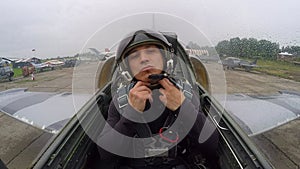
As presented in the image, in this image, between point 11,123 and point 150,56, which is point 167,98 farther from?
point 11,123

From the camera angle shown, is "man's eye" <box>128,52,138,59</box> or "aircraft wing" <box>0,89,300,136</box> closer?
"man's eye" <box>128,52,138,59</box>

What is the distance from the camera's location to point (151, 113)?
127 cm

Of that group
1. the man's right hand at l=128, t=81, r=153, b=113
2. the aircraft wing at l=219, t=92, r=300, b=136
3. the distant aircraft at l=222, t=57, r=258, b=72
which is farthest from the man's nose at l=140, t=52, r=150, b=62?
the distant aircraft at l=222, t=57, r=258, b=72

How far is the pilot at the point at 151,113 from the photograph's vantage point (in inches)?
46.1

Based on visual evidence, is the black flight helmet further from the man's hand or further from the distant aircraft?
the distant aircraft

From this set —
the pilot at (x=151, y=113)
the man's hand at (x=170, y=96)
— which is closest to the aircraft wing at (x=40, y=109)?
the pilot at (x=151, y=113)

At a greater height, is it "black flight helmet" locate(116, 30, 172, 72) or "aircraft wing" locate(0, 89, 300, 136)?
A: "black flight helmet" locate(116, 30, 172, 72)

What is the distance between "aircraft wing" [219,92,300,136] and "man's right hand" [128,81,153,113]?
1724 millimetres

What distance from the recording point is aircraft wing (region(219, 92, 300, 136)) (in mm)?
2830

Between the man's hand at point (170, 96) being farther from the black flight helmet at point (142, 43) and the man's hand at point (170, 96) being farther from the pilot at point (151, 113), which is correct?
the black flight helmet at point (142, 43)

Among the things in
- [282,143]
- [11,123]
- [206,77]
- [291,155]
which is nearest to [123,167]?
[206,77]

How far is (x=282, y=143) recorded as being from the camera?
3859mm

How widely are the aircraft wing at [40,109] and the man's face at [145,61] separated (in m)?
1.63

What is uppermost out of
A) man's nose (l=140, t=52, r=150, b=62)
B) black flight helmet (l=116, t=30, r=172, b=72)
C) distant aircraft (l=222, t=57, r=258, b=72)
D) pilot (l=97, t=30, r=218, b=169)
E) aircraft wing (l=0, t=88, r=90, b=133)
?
black flight helmet (l=116, t=30, r=172, b=72)
